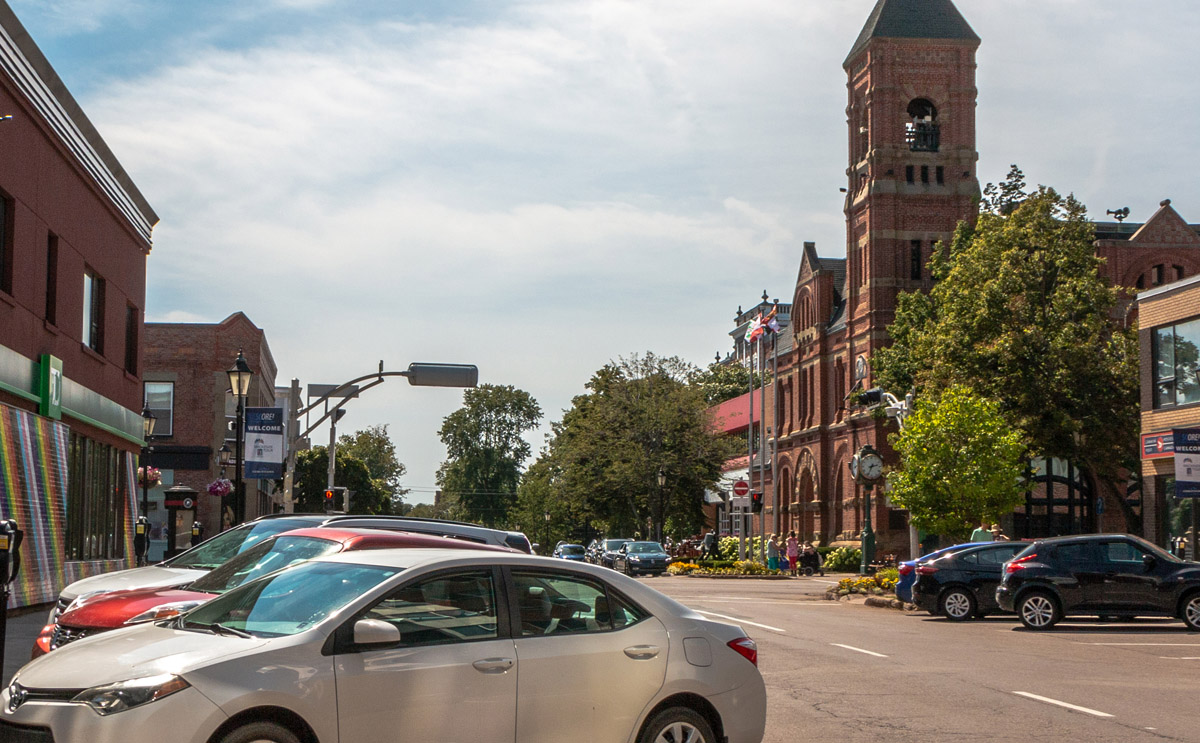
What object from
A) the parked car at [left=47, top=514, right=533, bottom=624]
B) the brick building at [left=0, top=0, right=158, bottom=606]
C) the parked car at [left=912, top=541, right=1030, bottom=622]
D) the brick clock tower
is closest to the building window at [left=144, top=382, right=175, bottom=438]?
the brick building at [left=0, top=0, right=158, bottom=606]

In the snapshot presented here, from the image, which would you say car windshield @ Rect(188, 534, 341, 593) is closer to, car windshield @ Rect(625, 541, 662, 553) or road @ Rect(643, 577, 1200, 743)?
road @ Rect(643, 577, 1200, 743)

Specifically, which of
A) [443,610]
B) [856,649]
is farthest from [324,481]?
[443,610]

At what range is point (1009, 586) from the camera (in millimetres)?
21672

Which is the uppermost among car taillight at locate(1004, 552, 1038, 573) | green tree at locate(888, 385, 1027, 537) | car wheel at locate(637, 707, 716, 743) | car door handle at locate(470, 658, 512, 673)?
green tree at locate(888, 385, 1027, 537)

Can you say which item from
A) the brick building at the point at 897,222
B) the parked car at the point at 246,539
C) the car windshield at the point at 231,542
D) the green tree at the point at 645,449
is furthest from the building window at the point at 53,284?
the green tree at the point at 645,449

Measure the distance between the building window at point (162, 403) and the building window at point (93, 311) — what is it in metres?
31.7

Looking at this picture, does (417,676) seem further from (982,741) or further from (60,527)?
(60,527)

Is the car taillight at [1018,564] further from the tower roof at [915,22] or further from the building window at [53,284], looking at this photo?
the tower roof at [915,22]

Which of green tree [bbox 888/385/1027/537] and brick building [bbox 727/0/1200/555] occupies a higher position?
brick building [bbox 727/0/1200/555]

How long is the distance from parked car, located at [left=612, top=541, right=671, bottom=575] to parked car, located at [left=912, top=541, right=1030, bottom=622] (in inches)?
1026

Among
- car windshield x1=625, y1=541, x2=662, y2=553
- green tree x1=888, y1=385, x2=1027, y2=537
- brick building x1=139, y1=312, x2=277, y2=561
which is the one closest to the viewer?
green tree x1=888, y1=385, x2=1027, y2=537

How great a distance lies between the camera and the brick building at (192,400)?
2269 inches

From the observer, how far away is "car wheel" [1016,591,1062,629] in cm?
2141

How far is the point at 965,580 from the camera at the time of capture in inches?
932
